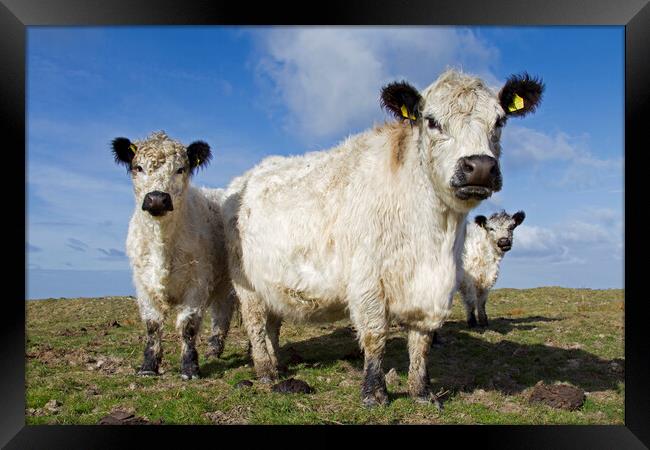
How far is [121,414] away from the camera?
667cm

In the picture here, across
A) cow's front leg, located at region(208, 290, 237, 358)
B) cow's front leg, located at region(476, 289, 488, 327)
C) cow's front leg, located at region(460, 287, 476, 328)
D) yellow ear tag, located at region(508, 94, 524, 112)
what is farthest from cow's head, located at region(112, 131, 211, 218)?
cow's front leg, located at region(476, 289, 488, 327)

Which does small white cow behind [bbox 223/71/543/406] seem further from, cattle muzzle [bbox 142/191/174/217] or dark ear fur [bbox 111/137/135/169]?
dark ear fur [bbox 111/137/135/169]

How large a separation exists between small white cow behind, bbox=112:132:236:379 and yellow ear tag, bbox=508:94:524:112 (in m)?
4.68

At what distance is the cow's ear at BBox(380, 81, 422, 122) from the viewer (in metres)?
6.63

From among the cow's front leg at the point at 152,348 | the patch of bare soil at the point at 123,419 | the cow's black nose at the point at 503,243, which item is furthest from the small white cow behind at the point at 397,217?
the cow's black nose at the point at 503,243

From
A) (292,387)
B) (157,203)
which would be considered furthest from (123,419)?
(157,203)

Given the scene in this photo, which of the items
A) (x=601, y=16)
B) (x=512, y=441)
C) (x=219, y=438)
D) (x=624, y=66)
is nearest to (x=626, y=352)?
(x=512, y=441)

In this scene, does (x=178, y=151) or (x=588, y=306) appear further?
(x=588, y=306)

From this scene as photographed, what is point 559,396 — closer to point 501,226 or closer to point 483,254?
point 483,254

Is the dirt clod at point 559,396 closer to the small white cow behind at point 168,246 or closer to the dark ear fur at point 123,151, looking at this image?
the small white cow behind at point 168,246

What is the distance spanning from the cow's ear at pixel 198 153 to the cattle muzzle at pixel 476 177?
14.3ft

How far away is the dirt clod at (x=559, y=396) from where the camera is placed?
7293 mm

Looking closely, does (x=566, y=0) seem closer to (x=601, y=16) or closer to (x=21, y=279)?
(x=601, y=16)

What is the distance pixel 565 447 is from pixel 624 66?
436 centimetres
